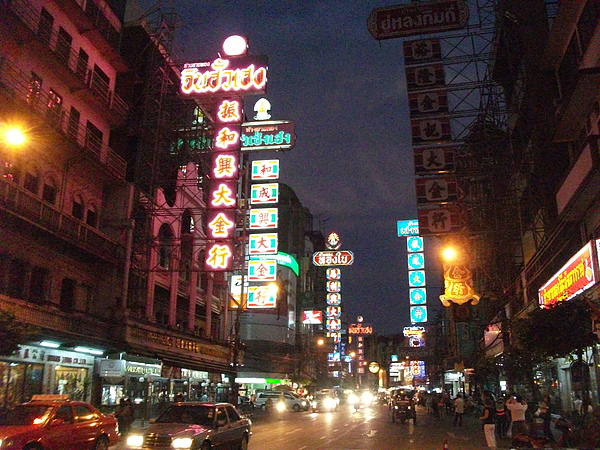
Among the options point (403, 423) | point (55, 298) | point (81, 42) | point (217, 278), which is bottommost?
point (403, 423)

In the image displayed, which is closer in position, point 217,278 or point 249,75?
point 249,75

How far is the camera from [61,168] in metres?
25.8

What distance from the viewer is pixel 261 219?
39.0 meters

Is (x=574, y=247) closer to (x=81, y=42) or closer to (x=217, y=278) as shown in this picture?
(x=81, y=42)

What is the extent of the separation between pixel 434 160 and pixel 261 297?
72.9ft

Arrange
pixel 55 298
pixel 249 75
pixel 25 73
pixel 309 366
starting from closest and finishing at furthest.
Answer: pixel 25 73, pixel 55 298, pixel 249 75, pixel 309 366

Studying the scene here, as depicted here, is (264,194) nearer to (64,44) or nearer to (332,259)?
(64,44)

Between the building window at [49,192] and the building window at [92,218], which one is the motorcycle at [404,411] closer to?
the building window at [92,218]

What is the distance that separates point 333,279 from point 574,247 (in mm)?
60202

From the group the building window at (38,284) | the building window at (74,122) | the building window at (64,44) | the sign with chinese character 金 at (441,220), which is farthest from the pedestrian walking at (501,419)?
the building window at (64,44)

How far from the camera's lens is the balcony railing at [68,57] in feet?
73.3

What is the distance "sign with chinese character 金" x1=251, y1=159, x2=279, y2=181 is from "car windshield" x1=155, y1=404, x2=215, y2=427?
26.7m

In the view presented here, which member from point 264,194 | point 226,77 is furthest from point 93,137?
point 264,194

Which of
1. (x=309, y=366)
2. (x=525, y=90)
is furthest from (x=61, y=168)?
(x=309, y=366)
